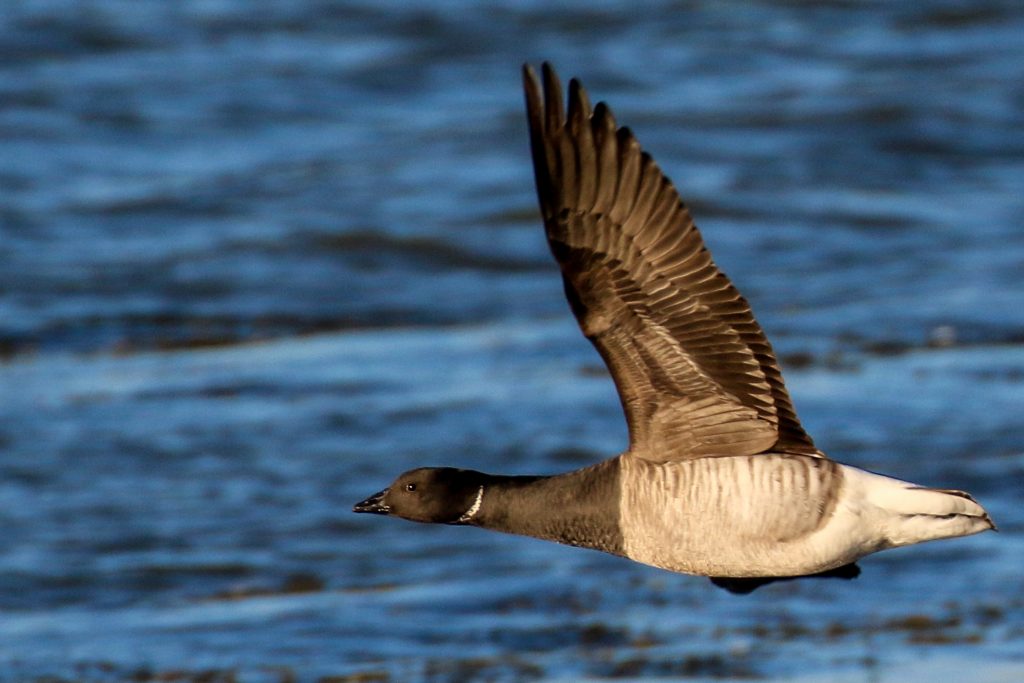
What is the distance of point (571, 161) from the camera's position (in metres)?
5.04

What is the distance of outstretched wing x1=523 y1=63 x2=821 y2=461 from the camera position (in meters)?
5.02

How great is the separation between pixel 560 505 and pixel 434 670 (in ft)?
9.02

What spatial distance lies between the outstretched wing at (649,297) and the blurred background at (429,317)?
269cm

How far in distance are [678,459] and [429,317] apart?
797 centimetres

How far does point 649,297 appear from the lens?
Answer: 208 inches

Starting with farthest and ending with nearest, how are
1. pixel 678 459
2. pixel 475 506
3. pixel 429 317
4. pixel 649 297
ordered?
pixel 429 317 → pixel 475 506 → pixel 678 459 → pixel 649 297

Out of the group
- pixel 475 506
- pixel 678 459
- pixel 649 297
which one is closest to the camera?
pixel 649 297

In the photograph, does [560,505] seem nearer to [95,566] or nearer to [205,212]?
[95,566]

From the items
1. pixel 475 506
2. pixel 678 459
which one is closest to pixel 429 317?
pixel 475 506

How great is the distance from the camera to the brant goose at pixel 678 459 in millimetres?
5191

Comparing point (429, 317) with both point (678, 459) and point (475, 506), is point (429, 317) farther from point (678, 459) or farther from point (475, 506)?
point (678, 459)

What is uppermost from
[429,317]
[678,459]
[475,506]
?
[429,317]

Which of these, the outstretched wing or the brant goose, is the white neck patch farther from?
the outstretched wing

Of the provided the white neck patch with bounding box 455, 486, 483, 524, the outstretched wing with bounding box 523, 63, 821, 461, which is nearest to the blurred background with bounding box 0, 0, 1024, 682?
the white neck patch with bounding box 455, 486, 483, 524
